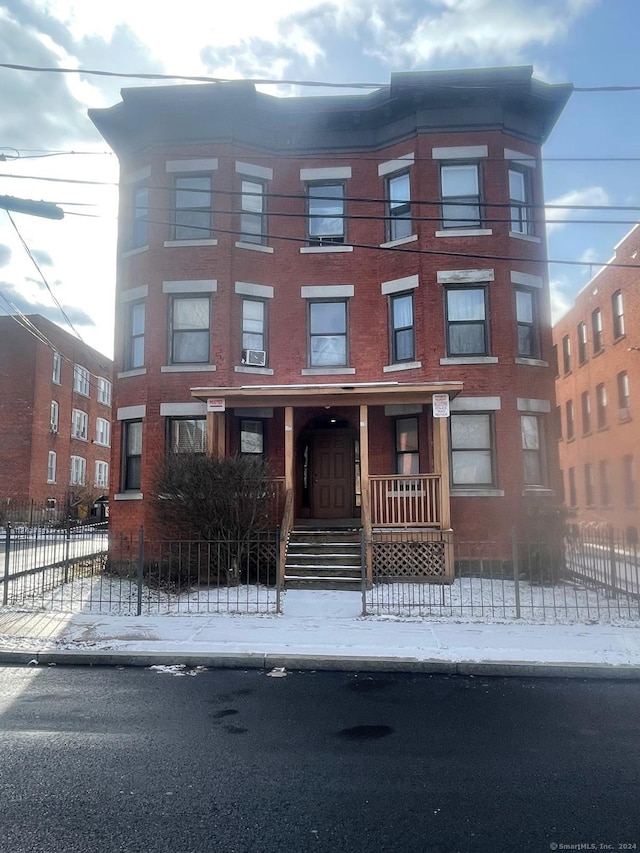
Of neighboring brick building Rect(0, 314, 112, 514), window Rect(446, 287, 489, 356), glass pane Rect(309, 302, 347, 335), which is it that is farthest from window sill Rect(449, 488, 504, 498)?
neighboring brick building Rect(0, 314, 112, 514)

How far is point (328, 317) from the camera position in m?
15.9

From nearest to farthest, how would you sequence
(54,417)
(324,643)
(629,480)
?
(324,643)
(629,480)
(54,417)

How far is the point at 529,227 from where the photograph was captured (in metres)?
15.6

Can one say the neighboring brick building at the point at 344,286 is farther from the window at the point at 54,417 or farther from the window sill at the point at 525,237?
the window at the point at 54,417

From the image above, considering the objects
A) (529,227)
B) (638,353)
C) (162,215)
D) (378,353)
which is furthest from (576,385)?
(162,215)

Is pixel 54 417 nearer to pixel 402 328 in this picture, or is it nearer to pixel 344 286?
pixel 344 286

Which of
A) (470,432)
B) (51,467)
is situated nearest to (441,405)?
(470,432)

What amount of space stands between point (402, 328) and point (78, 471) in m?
29.6

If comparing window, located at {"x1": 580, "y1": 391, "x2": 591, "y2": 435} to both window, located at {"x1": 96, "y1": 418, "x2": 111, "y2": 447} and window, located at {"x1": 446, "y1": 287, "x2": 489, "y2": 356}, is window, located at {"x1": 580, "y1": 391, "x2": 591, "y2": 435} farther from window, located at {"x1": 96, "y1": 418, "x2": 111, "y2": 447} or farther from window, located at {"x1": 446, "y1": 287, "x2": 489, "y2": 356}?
window, located at {"x1": 96, "y1": 418, "x2": 111, "y2": 447}

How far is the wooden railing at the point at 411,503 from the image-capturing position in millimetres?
12633

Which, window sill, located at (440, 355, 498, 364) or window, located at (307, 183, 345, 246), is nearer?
window sill, located at (440, 355, 498, 364)

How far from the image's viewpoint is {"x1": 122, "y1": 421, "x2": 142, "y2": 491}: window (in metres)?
15.2

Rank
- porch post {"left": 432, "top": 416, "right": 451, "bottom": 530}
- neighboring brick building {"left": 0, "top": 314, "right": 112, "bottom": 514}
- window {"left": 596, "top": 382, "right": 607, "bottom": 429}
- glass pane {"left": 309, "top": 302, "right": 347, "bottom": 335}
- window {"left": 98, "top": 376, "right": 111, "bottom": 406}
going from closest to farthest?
1. porch post {"left": 432, "top": 416, "right": 451, "bottom": 530}
2. glass pane {"left": 309, "top": 302, "right": 347, "bottom": 335}
3. window {"left": 596, "top": 382, "right": 607, "bottom": 429}
4. neighboring brick building {"left": 0, "top": 314, "right": 112, "bottom": 514}
5. window {"left": 98, "top": 376, "right": 111, "bottom": 406}

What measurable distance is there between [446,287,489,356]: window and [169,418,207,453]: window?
652 cm
